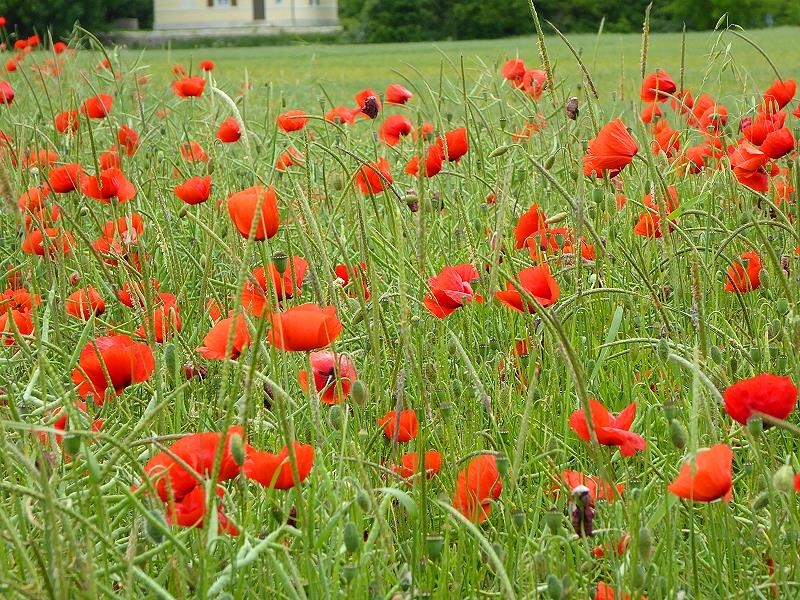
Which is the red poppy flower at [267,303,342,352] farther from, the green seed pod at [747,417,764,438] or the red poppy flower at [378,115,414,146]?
the red poppy flower at [378,115,414,146]

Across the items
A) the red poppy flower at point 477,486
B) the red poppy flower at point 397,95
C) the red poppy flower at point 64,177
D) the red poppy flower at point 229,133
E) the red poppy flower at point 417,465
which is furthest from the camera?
the red poppy flower at point 397,95

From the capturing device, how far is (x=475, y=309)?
1.68 metres

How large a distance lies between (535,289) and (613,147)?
280 millimetres

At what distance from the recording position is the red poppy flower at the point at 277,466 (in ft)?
2.59

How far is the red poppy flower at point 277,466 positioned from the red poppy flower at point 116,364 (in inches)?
→ 8.7

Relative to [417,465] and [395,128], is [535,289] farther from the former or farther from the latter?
[395,128]

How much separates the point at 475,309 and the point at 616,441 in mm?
849

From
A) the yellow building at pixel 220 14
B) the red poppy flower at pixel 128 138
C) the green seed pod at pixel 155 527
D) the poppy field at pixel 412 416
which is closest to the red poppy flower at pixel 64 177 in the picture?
the poppy field at pixel 412 416

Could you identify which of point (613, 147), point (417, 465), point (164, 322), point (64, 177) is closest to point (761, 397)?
point (417, 465)

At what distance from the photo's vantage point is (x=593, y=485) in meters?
0.96

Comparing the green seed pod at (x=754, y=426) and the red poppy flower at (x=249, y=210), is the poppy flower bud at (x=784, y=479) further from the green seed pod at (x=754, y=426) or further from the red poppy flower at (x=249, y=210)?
the red poppy flower at (x=249, y=210)

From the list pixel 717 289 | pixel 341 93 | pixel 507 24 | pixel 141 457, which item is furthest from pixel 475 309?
pixel 507 24

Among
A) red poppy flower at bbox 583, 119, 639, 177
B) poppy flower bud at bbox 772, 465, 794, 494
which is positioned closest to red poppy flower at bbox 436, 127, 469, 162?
Answer: red poppy flower at bbox 583, 119, 639, 177

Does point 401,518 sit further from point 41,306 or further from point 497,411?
point 41,306
